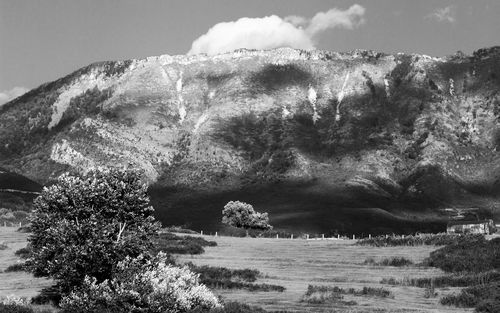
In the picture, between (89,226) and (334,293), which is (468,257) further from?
(89,226)

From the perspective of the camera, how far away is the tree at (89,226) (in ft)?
104

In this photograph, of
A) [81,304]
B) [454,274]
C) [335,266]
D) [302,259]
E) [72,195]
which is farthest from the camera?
[302,259]

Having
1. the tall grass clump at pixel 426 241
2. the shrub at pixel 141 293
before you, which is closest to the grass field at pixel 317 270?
the tall grass clump at pixel 426 241

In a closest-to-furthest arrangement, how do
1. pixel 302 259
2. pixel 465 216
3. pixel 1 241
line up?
pixel 302 259 → pixel 1 241 → pixel 465 216

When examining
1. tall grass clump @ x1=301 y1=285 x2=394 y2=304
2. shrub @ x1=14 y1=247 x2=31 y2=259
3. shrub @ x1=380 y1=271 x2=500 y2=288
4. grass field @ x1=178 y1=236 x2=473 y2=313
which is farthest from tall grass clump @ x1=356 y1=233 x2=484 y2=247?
shrub @ x1=14 y1=247 x2=31 y2=259

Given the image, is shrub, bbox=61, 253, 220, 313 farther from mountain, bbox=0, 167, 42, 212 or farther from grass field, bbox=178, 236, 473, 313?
mountain, bbox=0, 167, 42, 212

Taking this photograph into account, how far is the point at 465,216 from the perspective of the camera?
181 metres

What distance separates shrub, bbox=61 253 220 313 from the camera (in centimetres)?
2912

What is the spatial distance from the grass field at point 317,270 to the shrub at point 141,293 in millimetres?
7168

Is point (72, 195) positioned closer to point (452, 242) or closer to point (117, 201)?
point (117, 201)

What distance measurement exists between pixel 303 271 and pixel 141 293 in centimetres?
2690

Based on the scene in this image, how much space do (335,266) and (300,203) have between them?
435ft

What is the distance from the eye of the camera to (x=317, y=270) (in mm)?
55125

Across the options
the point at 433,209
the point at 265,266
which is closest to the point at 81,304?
the point at 265,266
